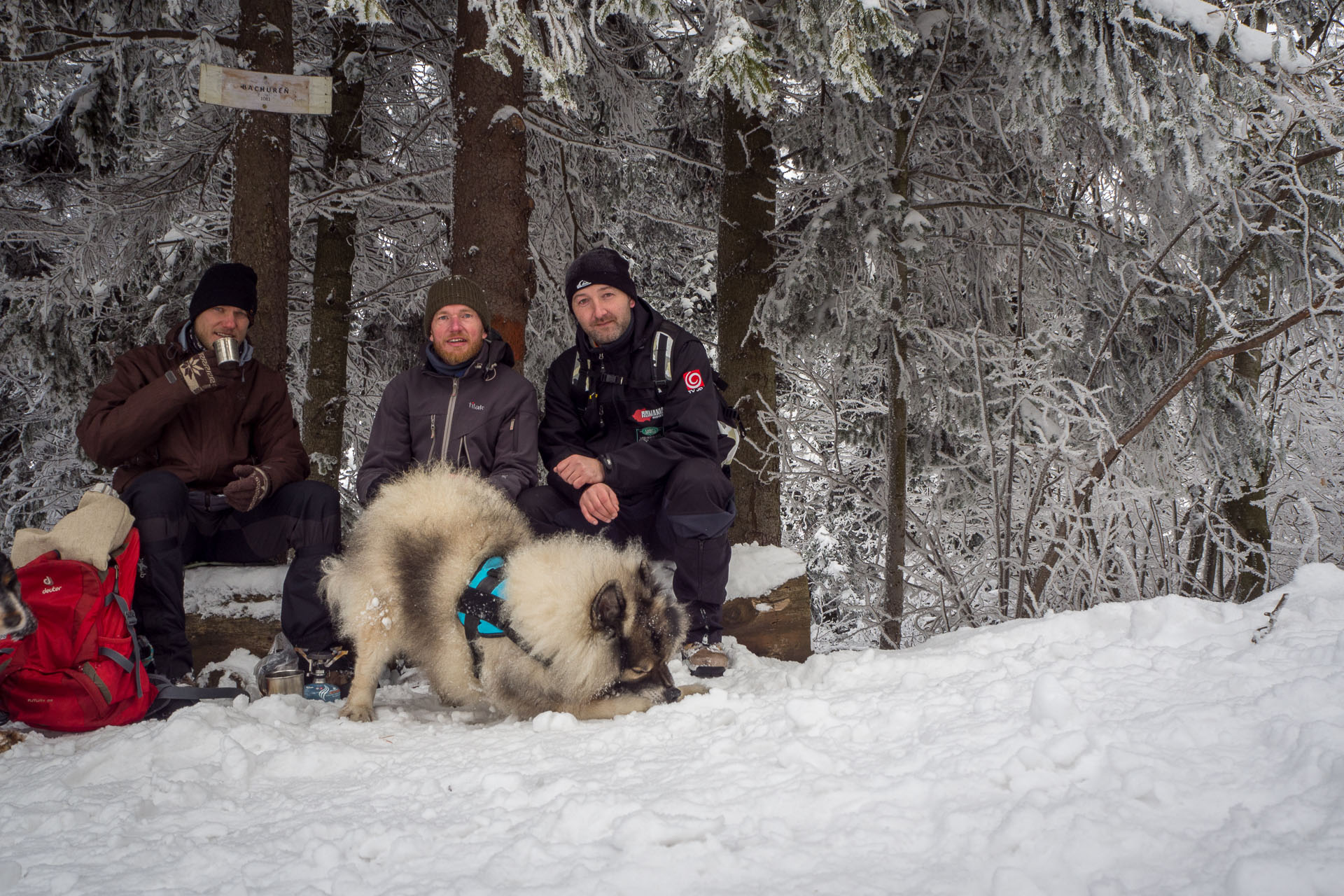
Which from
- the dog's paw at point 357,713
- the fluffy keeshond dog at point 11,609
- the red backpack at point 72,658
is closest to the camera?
the fluffy keeshond dog at point 11,609

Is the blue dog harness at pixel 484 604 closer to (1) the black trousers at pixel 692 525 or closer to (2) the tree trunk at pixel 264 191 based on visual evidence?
(1) the black trousers at pixel 692 525

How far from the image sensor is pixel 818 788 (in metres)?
1.89

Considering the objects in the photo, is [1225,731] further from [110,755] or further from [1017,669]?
[110,755]

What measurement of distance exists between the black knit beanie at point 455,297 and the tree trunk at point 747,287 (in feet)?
7.48

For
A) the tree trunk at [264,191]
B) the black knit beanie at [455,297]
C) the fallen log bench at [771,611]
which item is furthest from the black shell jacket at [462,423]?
the tree trunk at [264,191]

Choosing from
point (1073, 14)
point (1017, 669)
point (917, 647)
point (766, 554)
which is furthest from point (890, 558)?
point (1073, 14)

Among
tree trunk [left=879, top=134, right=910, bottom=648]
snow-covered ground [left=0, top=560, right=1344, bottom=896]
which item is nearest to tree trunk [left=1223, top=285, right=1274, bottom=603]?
tree trunk [left=879, top=134, right=910, bottom=648]

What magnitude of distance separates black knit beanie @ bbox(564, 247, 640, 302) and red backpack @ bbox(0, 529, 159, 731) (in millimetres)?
2363

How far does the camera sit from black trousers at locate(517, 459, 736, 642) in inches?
141

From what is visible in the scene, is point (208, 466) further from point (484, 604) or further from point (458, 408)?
point (484, 604)

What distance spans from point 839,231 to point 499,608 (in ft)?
11.9

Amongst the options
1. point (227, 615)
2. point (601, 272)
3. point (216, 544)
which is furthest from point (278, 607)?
point (601, 272)

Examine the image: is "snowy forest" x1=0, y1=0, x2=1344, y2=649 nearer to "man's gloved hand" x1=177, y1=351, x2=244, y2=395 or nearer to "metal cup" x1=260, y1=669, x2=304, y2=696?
"man's gloved hand" x1=177, y1=351, x2=244, y2=395

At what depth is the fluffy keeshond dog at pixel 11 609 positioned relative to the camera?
8.34 feet
